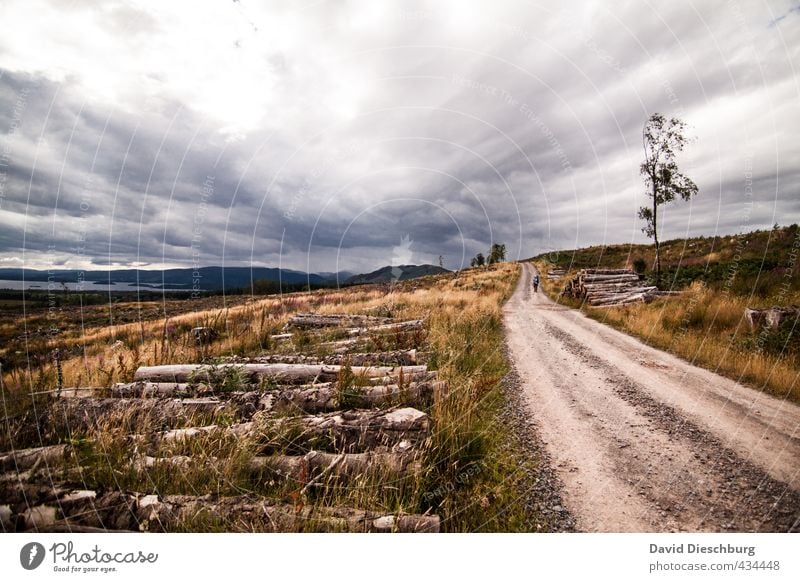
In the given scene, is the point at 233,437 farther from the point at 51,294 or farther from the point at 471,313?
the point at 471,313

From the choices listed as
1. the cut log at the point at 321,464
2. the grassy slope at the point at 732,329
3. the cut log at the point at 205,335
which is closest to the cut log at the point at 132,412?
the cut log at the point at 321,464

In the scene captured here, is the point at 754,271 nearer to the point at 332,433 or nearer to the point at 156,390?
the point at 332,433

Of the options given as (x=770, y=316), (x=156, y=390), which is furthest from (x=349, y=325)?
(x=770, y=316)

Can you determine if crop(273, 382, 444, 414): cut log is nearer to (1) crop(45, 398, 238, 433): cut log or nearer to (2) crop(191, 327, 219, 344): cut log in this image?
(1) crop(45, 398, 238, 433): cut log

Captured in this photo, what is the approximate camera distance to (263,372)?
225 inches

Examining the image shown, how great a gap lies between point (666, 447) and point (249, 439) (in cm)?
543

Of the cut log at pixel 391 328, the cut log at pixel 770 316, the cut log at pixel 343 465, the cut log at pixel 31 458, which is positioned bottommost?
the cut log at pixel 343 465

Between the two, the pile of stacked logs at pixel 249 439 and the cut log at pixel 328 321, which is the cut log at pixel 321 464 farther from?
the cut log at pixel 328 321

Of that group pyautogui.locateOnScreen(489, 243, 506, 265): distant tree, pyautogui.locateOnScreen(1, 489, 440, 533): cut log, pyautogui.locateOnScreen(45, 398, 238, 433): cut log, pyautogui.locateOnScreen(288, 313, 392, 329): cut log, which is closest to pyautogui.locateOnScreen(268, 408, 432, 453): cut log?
pyautogui.locateOnScreen(1, 489, 440, 533): cut log

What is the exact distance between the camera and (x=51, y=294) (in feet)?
16.8

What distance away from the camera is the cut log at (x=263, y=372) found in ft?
18.2

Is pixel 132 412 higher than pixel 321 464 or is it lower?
higher

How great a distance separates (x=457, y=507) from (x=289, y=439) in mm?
2246
